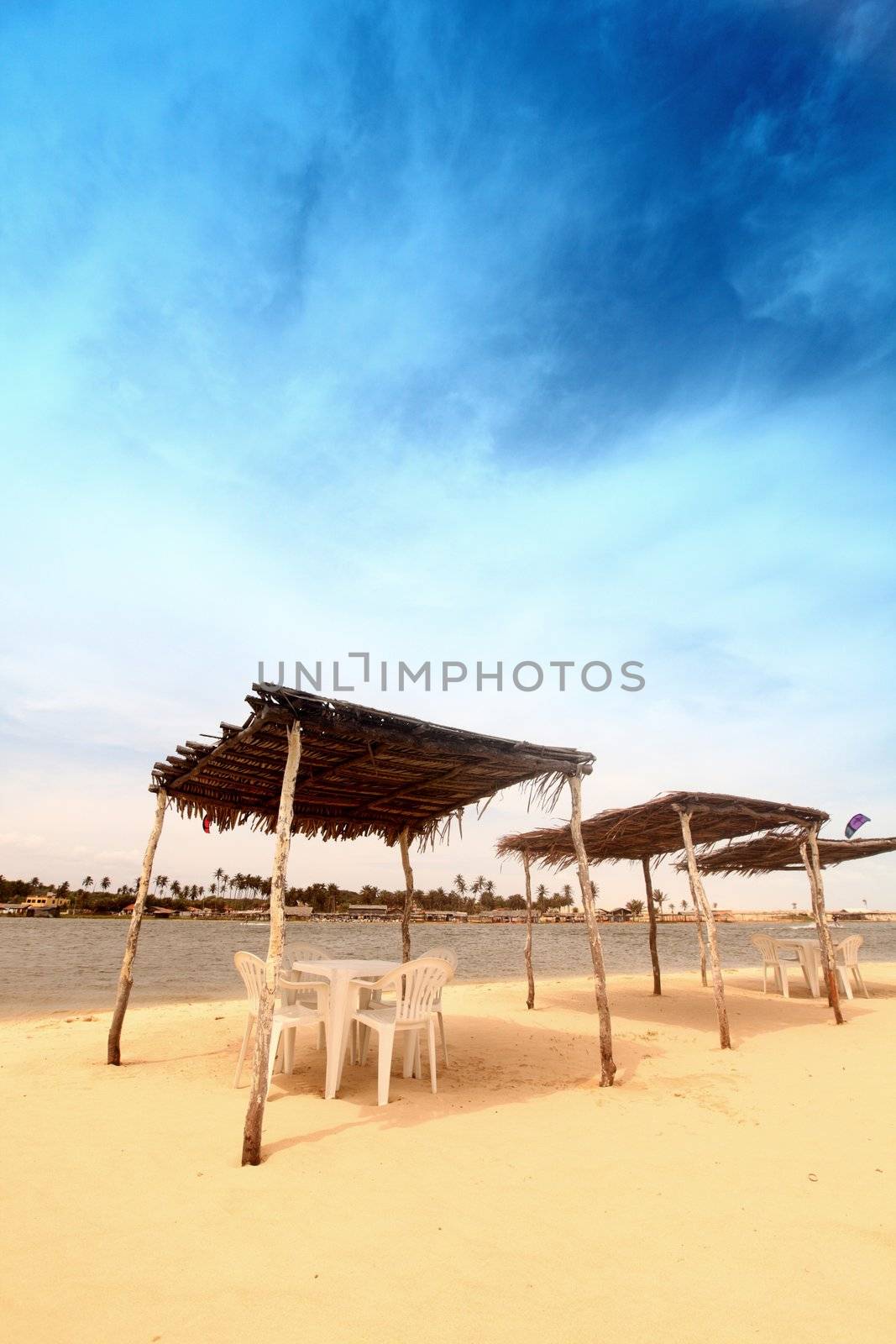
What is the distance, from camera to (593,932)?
18.8 feet

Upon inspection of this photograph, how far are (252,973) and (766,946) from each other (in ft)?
32.4

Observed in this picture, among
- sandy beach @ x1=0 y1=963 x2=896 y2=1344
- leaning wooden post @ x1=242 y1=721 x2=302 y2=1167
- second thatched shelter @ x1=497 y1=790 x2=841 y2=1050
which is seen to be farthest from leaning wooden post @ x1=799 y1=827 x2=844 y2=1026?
leaning wooden post @ x1=242 y1=721 x2=302 y2=1167

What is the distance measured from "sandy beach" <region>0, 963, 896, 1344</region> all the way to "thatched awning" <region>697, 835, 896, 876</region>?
4.73 meters

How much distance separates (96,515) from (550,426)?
5.20m

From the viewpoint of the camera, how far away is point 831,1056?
648 cm

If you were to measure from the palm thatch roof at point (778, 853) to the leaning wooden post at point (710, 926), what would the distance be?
3.11 meters

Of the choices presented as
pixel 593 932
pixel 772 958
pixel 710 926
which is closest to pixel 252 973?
pixel 593 932

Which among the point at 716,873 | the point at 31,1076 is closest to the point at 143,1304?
the point at 31,1076

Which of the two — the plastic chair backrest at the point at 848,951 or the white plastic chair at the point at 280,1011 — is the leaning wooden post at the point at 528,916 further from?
the white plastic chair at the point at 280,1011

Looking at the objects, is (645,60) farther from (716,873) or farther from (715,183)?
(716,873)

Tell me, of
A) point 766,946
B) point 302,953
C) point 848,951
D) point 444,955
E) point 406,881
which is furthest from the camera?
point 766,946

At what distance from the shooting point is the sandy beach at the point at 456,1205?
2258 mm

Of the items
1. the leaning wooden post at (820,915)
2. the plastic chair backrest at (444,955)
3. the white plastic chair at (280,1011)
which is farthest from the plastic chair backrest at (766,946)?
the white plastic chair at (280,1011)

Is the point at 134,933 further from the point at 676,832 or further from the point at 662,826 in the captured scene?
the point at 676,832
